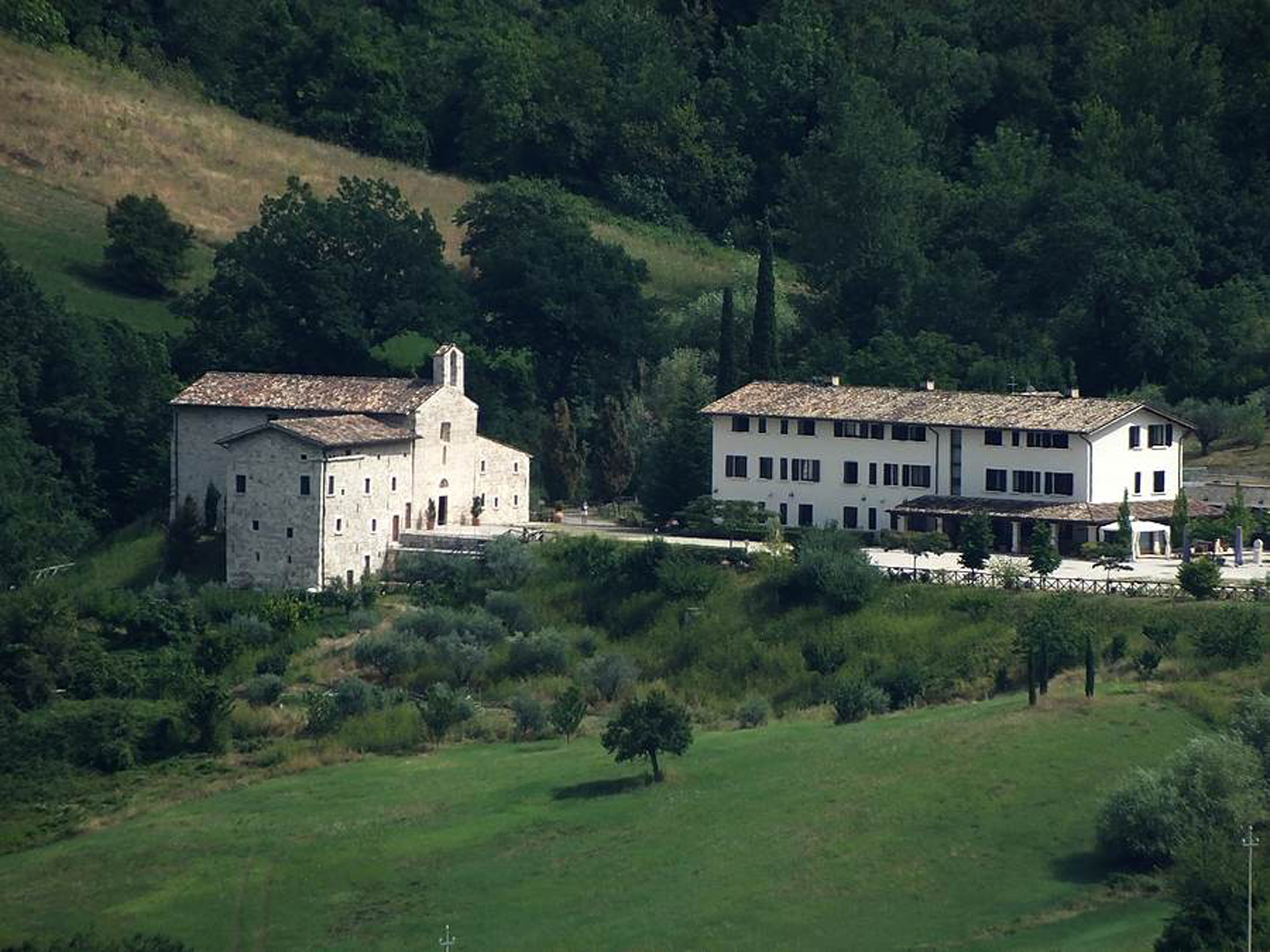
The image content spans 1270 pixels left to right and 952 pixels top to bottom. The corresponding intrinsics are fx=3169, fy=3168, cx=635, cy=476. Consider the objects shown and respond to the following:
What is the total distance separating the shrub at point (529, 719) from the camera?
90.9 m

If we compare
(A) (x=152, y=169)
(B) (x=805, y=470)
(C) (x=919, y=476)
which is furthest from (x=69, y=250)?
(C) (x=919, y=476)

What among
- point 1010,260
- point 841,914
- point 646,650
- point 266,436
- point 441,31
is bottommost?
point 841,914

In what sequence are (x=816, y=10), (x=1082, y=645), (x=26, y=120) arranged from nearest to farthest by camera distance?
(x=1082, y=645), (x=26, y=120), (x=816, y=10)

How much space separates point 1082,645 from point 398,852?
2043cm

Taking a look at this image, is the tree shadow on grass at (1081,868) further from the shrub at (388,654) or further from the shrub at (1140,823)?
the shrub at (388,654)

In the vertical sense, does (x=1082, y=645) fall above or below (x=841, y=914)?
above

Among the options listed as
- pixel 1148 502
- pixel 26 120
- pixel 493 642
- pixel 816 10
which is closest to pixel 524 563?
pixel 493 642

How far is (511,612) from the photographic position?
99.0 m

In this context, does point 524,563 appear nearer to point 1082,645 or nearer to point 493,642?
point 493,642

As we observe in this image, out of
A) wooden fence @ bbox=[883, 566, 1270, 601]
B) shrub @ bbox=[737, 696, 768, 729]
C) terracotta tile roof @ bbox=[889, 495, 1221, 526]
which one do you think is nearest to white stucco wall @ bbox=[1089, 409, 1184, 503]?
terracotta tile roof @ bbox=[889, 495, 1221, 526]

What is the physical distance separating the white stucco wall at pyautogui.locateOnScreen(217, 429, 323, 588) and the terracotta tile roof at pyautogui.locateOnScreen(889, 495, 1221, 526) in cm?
1902

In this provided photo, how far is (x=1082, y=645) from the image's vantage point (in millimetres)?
87438

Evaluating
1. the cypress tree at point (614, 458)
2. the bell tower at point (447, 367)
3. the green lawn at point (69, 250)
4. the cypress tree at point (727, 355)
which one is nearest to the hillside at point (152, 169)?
the green lawn at point (69, 250)

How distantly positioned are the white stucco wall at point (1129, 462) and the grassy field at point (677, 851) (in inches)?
682
